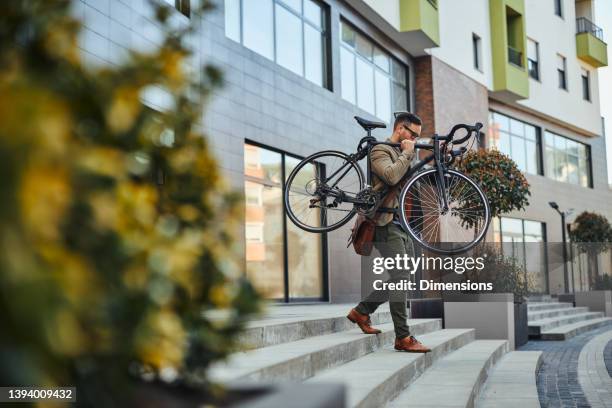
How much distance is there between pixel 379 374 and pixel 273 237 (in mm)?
9185

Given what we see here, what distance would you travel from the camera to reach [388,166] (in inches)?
262

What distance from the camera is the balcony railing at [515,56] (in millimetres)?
27438

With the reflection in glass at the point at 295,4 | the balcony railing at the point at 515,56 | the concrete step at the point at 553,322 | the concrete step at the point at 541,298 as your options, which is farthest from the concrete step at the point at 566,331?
the balcony railing at the point at 515,56

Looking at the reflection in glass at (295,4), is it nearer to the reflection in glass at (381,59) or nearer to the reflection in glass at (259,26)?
the reflection in glass at (259,26)

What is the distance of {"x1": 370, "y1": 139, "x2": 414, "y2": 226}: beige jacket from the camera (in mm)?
6562

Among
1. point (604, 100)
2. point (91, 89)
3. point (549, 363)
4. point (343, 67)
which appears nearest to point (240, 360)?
point (91, 89)

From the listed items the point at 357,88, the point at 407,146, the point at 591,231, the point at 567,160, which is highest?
the point at 567,160

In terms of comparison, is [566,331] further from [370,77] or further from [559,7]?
[559,7]

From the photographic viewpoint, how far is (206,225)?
1.62 metres

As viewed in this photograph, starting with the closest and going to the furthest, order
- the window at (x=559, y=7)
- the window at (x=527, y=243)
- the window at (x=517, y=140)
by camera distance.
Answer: the window at (x=527, y=243), the window at (x=517, y=140), the window at (x=559, y=7)

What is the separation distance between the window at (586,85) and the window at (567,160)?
2206 mm

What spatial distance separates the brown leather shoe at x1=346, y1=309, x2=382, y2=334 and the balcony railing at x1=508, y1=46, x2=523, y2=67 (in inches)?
877

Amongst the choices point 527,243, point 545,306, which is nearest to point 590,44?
point 527,243

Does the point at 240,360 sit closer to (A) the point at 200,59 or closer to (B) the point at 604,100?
(A) the point at 200,59
